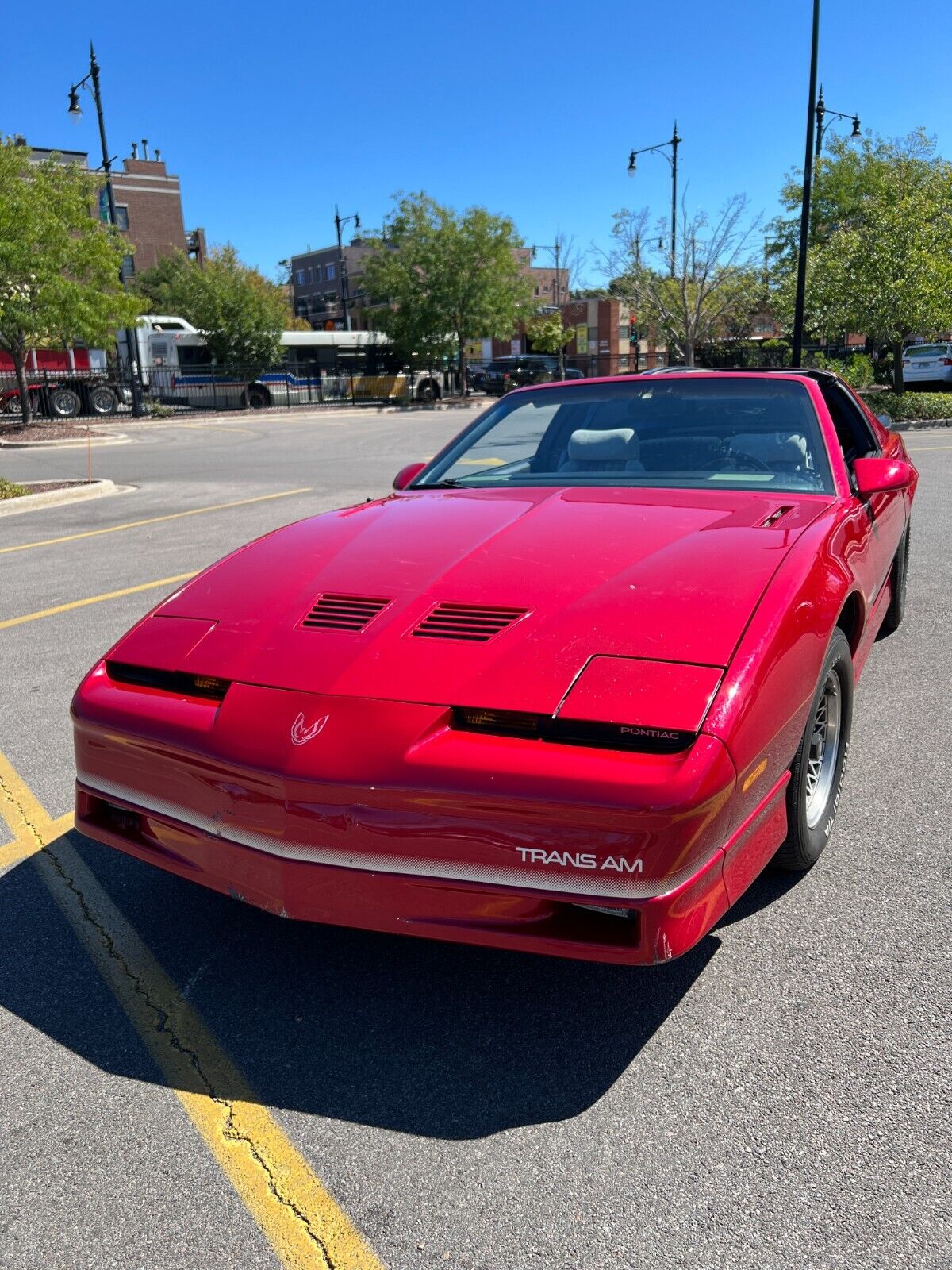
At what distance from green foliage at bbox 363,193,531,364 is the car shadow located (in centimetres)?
3695

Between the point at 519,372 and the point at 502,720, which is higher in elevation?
the point at 519,372

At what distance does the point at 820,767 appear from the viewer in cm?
302

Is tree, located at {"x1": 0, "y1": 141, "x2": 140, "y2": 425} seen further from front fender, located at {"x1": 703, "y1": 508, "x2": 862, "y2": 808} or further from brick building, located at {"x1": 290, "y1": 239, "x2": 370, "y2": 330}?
brick building, located at {"x1": 290, "y1": 239, "x2": 370, "y2": 330}

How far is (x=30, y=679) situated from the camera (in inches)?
204

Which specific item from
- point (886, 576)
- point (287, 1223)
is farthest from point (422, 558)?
point (886, 576)

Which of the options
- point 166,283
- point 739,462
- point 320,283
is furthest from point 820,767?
point 320,283

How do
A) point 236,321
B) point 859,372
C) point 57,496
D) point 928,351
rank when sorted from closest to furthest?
point 57,496 < point 859,372 < point 928,351 < point 236,321

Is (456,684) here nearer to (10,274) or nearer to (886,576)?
(886,576)

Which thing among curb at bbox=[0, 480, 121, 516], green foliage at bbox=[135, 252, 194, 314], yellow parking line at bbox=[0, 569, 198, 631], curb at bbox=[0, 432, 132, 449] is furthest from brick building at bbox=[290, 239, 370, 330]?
yellow parking line at bbox=[0, 569, 198, 631]

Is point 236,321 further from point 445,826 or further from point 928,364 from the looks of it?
point 445,826

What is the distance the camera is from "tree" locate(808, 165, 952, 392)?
2089 centimetres

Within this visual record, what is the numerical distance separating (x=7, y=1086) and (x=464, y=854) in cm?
123

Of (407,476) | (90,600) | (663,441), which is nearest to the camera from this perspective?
(663,441)

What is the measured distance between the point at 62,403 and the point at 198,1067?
101ft
